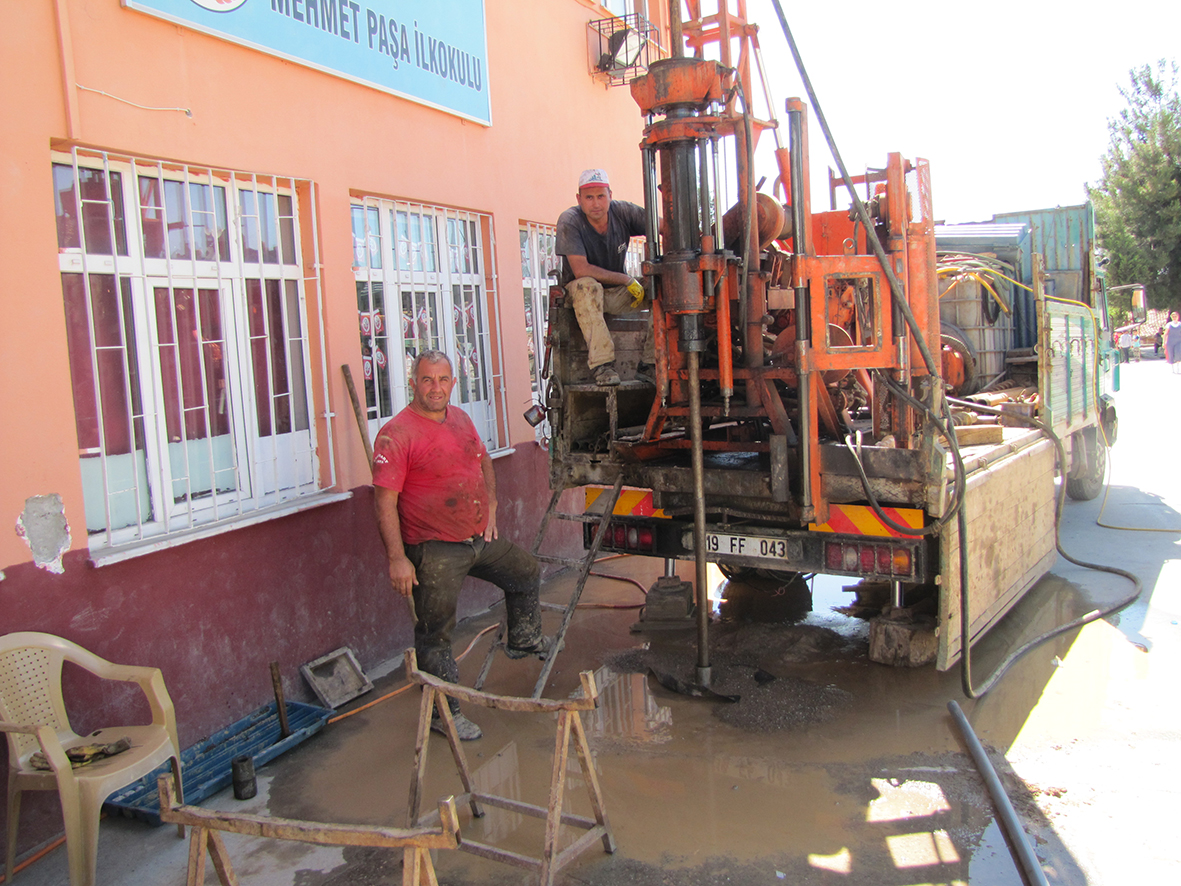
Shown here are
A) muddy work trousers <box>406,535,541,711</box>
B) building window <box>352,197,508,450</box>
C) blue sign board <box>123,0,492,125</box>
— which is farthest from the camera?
building window <box>352,197,508,450</box>

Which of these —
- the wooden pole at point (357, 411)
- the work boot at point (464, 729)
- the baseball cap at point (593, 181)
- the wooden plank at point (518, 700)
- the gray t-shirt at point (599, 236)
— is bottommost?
the work boot at point (464, 729)

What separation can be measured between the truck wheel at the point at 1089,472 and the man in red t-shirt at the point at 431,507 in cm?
694

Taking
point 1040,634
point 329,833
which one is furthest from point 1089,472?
point 329,833

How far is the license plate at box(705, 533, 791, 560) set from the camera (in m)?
4.29

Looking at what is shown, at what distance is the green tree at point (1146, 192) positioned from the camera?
1147 inches

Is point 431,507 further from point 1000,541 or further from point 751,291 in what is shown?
point 1000,541

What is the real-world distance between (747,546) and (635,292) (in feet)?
5.09

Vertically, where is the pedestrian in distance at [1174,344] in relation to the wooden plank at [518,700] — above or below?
above

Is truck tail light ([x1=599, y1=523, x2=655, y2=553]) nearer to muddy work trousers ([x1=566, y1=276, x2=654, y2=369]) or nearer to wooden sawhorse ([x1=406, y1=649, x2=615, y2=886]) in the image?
muddy work trousers ([x1=566, y1=276, x2=654, y2=369])

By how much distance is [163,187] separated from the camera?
405cm

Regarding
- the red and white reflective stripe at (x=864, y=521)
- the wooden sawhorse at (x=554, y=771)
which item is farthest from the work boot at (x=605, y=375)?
the wooden sawhorse at (x=554, y=771)

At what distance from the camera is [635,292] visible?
4.75m

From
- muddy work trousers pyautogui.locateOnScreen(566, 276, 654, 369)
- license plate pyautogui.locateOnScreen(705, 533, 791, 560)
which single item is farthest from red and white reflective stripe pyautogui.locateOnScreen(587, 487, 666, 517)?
muddy work trousers pyautogui.locateOnScreen(566, 276, 654, 369)

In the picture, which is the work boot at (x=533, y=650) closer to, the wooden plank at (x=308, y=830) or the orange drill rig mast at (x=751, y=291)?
the orange drill rig mast at (x=751, y=291)
